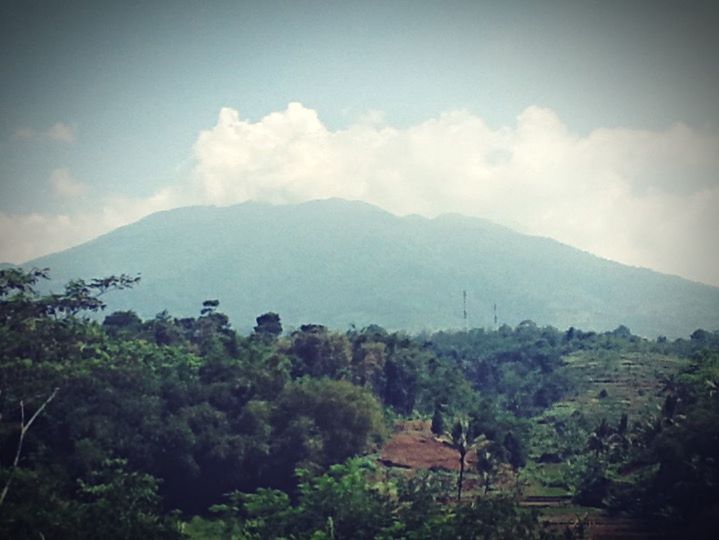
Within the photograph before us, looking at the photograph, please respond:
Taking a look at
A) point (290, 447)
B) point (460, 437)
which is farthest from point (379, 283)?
point (290, 447)

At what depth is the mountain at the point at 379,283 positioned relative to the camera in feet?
495

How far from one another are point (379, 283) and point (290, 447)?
14465 centimetres

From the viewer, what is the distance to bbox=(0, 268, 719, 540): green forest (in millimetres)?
17016

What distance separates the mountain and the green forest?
106m

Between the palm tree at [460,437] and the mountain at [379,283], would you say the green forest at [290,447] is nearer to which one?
the palm tree at [460,437]

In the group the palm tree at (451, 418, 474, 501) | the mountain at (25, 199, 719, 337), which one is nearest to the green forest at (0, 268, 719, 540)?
the palm tree at (451, 418, 474, 501)

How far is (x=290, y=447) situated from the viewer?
2277 cm

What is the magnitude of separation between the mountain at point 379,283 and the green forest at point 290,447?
10615cm

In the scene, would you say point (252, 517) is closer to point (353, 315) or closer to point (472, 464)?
point (472, 464)

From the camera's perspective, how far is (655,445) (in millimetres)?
20016

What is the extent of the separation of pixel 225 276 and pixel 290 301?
23387mm

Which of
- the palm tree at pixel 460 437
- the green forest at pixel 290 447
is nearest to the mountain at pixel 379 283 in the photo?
the green forest at pixel 290 447

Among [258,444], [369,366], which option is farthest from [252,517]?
[369,366]

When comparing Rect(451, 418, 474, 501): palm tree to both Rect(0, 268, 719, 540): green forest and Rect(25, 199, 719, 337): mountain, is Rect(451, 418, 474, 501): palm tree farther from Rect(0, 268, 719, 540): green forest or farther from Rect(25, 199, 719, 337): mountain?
Rect(25, 199, 719, 337): mountain
